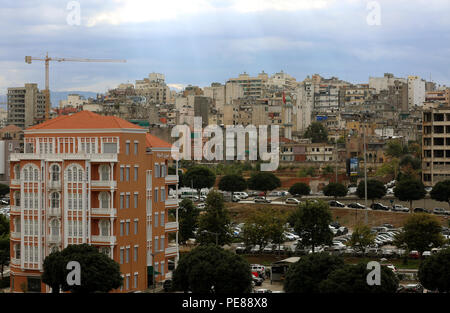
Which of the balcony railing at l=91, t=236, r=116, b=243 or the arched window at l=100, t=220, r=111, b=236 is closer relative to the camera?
the balcony railing at l=91, t=236, r=116, b=243

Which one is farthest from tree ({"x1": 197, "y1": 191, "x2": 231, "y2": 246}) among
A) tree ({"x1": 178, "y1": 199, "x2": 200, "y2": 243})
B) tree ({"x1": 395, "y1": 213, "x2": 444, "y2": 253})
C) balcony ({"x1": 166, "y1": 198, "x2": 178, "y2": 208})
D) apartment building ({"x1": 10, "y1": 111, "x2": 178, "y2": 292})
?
apartment building ({"x1": 10, "y1": 111, "x2": 178, "y2": 292})

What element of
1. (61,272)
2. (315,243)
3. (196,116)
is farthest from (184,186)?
(196,116)

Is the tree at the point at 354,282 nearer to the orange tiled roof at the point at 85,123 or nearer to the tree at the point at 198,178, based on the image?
the orange tiled roof at the point at 85,123

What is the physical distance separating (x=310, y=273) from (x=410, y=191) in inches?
1300

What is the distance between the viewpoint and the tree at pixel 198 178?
74438 mm

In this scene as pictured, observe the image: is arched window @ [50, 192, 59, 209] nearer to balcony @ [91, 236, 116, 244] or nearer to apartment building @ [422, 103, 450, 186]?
balcony @ [91, 236, 116, 244]

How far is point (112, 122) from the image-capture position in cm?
3756

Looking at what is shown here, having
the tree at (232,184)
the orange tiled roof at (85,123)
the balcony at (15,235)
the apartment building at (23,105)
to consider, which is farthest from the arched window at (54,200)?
the apartment building at (23,105)

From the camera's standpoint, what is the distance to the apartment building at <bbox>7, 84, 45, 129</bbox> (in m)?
143

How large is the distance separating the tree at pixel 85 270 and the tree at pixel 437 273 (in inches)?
446

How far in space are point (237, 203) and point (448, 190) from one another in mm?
16193

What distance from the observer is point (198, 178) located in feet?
244

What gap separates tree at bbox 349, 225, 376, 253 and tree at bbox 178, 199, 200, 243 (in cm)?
979
